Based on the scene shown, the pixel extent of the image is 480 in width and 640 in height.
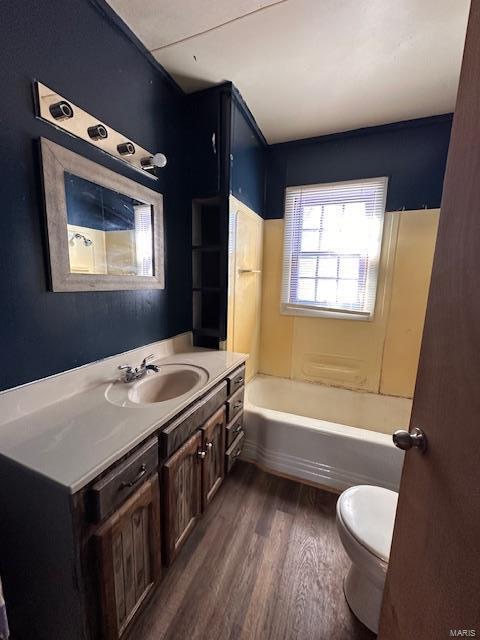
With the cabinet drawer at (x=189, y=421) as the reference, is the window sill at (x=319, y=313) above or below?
above

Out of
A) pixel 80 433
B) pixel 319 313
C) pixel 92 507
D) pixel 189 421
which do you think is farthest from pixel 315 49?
pixel 92 507

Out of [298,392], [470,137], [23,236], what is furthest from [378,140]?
[23,236]

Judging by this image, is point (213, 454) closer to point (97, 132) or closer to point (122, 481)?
point (122, 481)

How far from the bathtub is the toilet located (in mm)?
445

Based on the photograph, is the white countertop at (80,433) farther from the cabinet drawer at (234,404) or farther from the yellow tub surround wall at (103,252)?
the yellow tub surround wall at (103,252)

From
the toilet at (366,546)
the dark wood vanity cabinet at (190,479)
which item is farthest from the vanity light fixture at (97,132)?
the toilet at (366,546)

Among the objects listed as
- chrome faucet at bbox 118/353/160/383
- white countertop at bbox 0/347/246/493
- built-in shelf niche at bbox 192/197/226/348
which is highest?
built-in shelf niche at bbox 192/197/226/348

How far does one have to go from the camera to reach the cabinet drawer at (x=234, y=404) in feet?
5.00

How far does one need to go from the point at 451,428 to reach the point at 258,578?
116 cm

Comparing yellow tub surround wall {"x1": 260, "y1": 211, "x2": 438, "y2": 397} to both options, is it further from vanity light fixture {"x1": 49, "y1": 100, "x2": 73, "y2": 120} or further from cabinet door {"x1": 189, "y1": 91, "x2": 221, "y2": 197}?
vanity light fixture {"x1": 49, "y1": 100, "x2": 73, "y2": 120}

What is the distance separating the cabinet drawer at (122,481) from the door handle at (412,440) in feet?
2.49

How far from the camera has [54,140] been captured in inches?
39.6

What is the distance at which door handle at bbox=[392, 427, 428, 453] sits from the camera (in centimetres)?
62

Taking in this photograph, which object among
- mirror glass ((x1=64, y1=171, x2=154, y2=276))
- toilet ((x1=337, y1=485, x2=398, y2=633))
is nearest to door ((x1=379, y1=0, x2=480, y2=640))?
toilet ((x1=337, y1=485, x2=398, y2=633))
